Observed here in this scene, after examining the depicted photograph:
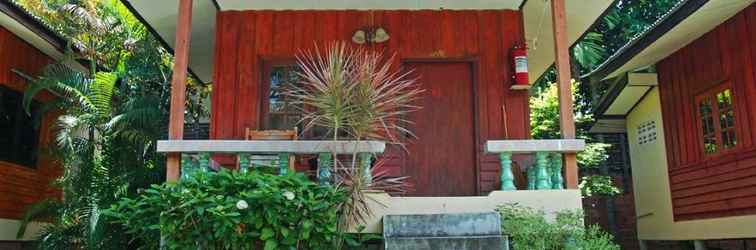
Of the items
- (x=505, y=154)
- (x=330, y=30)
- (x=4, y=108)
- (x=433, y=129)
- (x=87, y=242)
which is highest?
(x=330, y=30)

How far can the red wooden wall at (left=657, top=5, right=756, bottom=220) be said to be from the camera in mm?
6785

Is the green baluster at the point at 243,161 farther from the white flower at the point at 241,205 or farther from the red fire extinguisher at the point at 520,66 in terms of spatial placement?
the red fire extinguisher at the point at 520,66

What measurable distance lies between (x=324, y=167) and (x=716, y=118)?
5009 mm

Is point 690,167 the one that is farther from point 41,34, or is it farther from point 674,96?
point 41,34

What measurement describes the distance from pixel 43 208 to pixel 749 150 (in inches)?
308

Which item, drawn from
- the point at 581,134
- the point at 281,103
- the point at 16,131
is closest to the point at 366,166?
the point at 281,103

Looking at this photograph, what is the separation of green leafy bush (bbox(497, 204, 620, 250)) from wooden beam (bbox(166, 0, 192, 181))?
2.68 meters

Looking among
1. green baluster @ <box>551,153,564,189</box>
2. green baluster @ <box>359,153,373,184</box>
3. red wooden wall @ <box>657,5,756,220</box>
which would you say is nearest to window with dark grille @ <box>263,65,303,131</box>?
green baluster @ <box>359,153,373,184</box>

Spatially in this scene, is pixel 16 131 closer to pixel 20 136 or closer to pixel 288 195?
pixel 20 136

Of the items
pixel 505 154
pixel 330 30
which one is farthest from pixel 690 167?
pixel 330 30

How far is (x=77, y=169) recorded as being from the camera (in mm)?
7504

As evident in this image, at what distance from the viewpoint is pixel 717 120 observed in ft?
24.6

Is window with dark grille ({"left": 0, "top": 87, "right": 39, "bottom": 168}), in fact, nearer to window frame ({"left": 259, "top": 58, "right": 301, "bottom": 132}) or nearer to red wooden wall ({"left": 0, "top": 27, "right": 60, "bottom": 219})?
red wooden wall ({"left": 0, "top": 27, "right": 60, "bottom": 219})

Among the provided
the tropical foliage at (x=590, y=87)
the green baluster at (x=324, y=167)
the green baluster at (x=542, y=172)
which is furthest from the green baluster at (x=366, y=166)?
the tropical foliage at (x=590, y=87)
